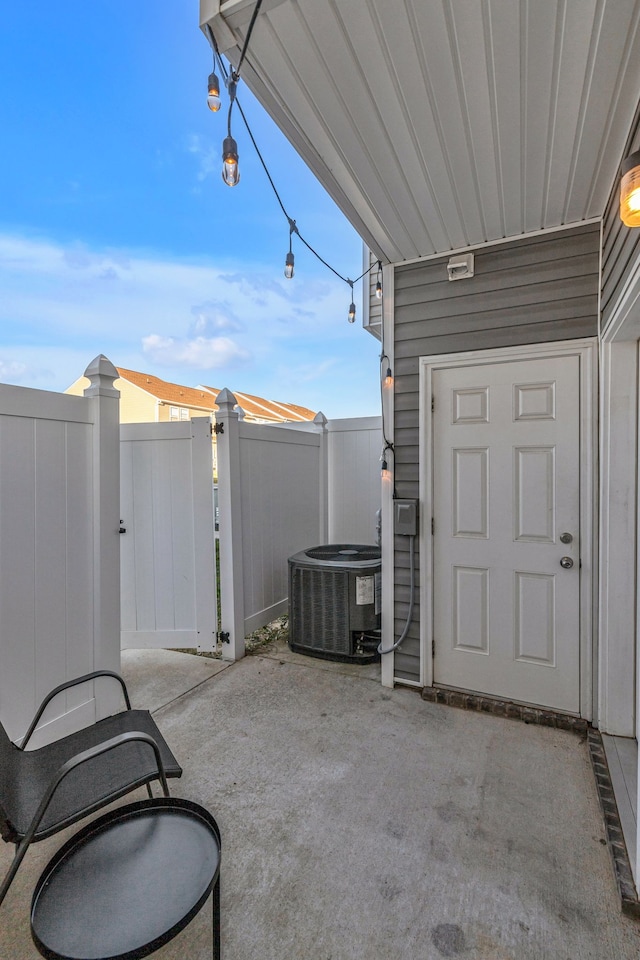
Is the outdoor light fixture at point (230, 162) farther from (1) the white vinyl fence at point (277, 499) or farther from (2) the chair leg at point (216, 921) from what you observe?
(2) the chair leg at point (216, 921)

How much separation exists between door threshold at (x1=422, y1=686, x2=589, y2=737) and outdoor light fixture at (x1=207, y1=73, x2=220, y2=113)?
10.1 feet

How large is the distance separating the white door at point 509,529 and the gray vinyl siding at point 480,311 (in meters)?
0.16

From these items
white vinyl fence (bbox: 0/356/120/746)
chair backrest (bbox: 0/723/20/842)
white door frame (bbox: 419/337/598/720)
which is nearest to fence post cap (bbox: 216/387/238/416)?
white vinyl fence (bbox: 0/356/120/746)

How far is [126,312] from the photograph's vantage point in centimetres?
1253

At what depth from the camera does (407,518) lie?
287 centimetres

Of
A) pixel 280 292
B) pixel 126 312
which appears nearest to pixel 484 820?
pixel 126 312

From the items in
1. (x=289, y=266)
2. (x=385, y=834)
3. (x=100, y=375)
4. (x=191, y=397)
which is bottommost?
(x=385, y=834)

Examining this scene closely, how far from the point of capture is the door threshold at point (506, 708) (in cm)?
246

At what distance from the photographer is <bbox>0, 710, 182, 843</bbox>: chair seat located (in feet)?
4.32

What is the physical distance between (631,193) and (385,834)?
7.76 feet

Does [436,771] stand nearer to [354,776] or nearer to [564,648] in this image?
[354,776]

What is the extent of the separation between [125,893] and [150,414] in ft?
36.6

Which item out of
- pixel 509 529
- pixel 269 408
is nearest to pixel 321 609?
pixel 509 529

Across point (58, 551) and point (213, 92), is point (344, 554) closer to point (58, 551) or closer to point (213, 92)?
point (58, 551)
